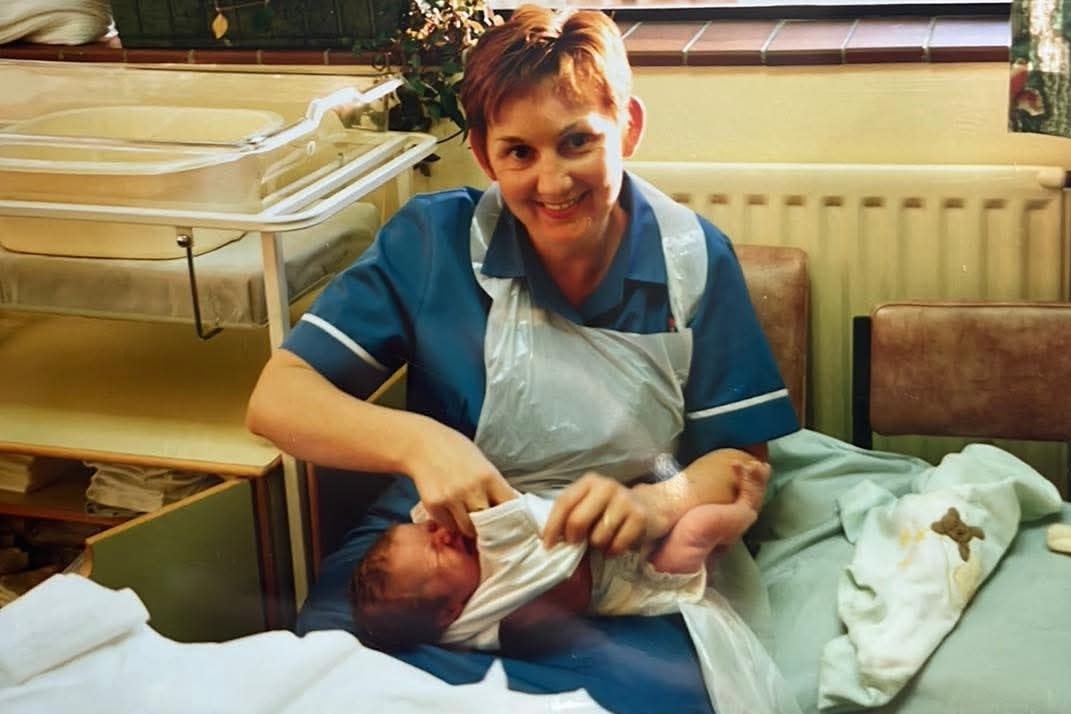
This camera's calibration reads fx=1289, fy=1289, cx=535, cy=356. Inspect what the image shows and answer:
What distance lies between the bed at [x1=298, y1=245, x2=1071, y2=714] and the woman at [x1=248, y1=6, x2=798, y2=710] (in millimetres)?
52

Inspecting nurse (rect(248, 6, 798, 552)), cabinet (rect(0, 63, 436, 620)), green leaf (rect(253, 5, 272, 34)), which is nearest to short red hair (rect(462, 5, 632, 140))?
nurse (rect(248, 6, 798, 552))

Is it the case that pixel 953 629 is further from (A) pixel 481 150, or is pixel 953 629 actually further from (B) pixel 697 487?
(A) pixel 481 150

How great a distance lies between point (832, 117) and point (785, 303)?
17cm

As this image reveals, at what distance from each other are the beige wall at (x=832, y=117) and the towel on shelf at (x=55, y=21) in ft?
1.32

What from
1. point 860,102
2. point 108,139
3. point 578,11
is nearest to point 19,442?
point 108,139

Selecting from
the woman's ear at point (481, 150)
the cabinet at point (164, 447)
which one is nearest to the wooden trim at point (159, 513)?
the cabinet at point (164, 447)

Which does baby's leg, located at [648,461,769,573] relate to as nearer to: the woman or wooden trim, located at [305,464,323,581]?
the woman

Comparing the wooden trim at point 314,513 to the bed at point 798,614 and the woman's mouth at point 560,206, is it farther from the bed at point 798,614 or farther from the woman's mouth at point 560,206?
the woman's mouth at point 560,206

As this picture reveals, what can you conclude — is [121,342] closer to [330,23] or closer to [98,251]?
[98,251]

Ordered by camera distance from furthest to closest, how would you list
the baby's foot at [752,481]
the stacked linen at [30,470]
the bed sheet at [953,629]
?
the stacked linen at [30,470]
the baby's foot at [752,481]
the bed sheet at [953,629]

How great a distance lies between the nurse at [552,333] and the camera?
3.66 ft

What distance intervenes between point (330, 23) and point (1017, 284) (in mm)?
693

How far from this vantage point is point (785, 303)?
1207mm

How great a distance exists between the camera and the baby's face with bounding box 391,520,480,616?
113 cm
